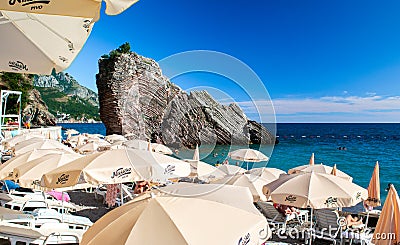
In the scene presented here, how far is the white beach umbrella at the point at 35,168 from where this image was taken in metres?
5.87

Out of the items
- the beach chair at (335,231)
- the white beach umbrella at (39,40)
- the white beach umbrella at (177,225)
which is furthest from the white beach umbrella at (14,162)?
the beach chair at (335,231)

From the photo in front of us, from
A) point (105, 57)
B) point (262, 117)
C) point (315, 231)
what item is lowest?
point (315, 231)

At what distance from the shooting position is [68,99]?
139875mm

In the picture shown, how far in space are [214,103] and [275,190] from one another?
349cm

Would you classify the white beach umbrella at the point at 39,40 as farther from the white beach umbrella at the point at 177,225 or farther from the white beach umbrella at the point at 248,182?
the white beach umbrella at the point at 248,182

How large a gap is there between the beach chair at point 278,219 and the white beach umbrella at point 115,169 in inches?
138

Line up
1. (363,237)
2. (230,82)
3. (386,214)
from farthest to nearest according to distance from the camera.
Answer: (363,237), (386,214), (230,82)

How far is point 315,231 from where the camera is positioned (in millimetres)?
7848

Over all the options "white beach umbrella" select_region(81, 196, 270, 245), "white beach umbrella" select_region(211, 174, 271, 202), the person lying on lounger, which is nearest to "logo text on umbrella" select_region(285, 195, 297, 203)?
"white beach umbrella" select_region(211, 174, 271, 202)

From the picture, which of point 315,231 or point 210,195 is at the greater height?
point 210,195

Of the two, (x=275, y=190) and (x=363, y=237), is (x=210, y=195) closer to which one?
(x=275, y=190)

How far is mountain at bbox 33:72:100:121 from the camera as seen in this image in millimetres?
125125

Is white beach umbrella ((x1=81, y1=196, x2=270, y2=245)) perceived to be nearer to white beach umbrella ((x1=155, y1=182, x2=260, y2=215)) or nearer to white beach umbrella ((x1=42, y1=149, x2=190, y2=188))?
white beach umbrella ((x1=155, y1=182, x2=260, y2=215))

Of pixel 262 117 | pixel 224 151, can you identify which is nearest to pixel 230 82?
pixel 262 117
